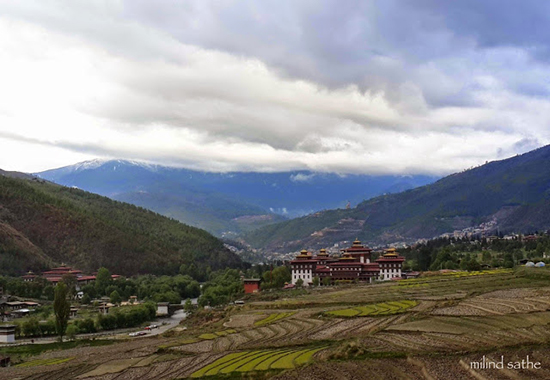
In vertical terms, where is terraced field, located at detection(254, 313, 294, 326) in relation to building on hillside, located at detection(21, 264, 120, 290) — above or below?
below

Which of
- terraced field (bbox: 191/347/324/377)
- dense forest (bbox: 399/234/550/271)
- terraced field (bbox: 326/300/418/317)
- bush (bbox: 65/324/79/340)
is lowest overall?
bush (bbox: 65/324/79/340)

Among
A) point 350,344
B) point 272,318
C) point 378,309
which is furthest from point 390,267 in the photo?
point 350,344

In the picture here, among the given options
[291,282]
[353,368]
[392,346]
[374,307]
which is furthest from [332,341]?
[291,282]

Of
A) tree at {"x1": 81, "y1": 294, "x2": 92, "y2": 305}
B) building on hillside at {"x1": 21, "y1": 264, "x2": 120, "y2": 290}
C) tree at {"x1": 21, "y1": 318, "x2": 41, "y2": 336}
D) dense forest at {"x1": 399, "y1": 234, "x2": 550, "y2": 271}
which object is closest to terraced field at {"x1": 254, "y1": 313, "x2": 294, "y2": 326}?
tree at {"x1": 21, "y1": 318, "x2": 41, "y2": 336}

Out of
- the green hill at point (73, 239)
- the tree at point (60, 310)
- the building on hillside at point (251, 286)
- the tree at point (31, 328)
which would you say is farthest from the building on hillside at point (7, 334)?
the green hill at point (73, 239)

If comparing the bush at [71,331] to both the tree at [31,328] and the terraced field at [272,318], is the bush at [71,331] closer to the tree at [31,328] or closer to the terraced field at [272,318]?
the tree at [31,328]

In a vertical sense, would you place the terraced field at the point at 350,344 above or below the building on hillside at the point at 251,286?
below

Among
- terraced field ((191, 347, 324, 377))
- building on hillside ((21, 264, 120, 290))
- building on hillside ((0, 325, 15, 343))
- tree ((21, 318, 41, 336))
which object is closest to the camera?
terraced field ((191, 347, 324, 377))

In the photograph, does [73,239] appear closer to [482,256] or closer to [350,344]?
[482,256]

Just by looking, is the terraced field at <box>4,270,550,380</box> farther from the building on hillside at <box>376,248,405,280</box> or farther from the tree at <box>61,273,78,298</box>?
the tree at <box>61,273,78,298</box>
